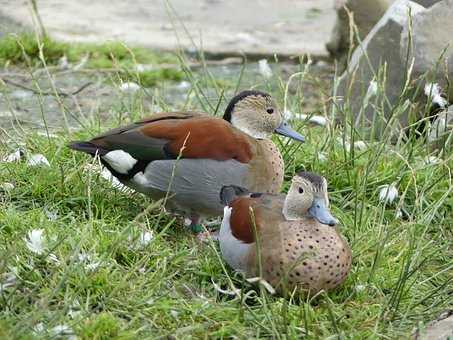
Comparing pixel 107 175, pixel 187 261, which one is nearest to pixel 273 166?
pixel 187 261

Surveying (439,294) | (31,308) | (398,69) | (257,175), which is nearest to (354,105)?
(398,69)

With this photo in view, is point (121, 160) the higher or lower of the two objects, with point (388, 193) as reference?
higher

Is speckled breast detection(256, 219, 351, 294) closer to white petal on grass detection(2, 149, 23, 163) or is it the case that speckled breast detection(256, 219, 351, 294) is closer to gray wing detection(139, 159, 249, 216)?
gray wing detection(139, 159, 249, 216)

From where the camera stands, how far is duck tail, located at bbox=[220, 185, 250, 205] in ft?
15.4

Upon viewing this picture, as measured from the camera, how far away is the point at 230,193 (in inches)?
186

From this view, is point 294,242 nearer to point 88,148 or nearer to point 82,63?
point 88,148

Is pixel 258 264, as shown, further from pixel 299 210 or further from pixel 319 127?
pixel 319 127

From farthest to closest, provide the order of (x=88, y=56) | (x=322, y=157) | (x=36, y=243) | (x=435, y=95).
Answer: (x=88, y=56) < (x=435, y=95) < (x=322, y=157) < (x=36, y=243)

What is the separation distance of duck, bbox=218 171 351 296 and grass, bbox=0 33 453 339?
0.09 metres

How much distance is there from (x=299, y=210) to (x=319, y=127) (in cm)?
Answer: 197

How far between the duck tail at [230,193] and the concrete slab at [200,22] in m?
3.55

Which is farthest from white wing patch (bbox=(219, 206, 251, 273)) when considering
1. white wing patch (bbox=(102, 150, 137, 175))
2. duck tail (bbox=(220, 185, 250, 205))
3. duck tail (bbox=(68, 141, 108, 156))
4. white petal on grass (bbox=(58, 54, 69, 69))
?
white petal on grass (bbox=(58, 54, 69, 69))

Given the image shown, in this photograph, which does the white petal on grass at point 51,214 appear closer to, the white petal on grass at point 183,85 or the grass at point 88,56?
the grass at point 88,56

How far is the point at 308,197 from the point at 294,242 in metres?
0.18
